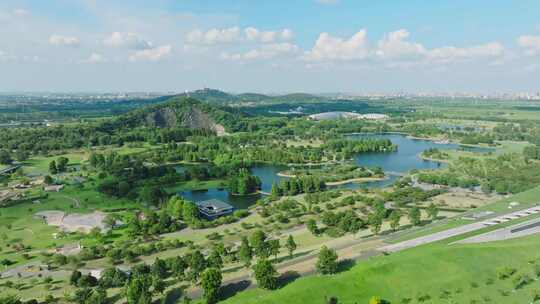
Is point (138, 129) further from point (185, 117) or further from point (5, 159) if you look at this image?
point (5, 159)

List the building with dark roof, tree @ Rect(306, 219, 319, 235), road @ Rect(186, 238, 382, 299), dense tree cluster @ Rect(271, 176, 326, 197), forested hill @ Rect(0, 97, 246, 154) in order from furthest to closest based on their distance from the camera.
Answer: forested hill @ Rect(0, 97, 246, 154)
dense tree cluster @ Rect(271, 176, 326, 197)
the building with dark roof
tree @ Rect(306, 219, 319, 235)
road @ Rect(186, 238, 382, 299)

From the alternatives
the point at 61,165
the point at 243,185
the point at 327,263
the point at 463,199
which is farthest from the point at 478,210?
the point at 61,165

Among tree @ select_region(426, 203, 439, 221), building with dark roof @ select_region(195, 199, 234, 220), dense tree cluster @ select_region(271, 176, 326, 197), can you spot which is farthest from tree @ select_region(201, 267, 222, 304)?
dense tree cluster @ select_region(271, 176, 326, 197)

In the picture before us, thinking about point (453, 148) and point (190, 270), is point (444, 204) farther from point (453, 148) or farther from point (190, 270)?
point (453, 148)

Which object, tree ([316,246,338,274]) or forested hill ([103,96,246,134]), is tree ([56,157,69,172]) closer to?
forested hill ([103,96,246,134])

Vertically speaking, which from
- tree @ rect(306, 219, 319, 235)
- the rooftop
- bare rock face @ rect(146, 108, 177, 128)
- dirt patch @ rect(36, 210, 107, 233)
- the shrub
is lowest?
dirt patch @ rect(36, 210, 107, 233)

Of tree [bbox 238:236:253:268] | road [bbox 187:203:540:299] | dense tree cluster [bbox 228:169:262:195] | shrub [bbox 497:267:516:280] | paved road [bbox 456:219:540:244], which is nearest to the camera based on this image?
shrub [bbox 497:267:516:280]

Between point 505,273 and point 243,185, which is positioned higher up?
point 505,273
